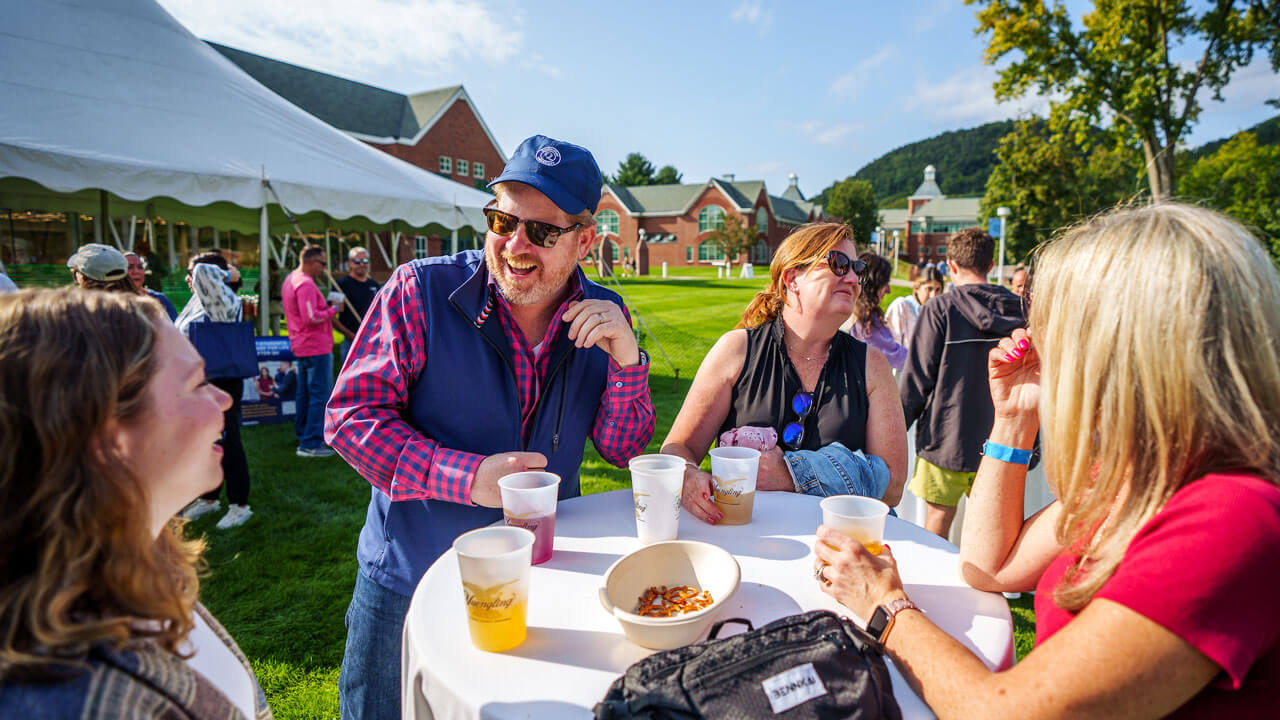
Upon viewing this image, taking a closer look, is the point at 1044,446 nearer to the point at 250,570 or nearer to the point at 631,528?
the point at 631,528

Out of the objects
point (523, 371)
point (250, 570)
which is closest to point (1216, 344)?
point (523, 371)

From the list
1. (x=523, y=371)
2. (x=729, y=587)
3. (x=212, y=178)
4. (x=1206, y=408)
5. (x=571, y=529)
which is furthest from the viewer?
(x=212, y=178)

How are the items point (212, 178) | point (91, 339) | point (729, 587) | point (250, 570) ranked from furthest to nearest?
point (212, 178), point (250, 570), point (729, 587), point (91, 339)

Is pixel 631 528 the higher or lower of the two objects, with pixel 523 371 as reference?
lower

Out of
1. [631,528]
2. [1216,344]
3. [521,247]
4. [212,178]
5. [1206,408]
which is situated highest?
[212,178]

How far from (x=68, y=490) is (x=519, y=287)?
1.45m

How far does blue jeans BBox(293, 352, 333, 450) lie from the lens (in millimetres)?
6680

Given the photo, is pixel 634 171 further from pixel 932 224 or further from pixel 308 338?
pixel 308 338

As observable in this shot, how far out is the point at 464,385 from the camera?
2.10 meters

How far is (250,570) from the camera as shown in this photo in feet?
13.8

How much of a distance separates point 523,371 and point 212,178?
23.8 ft

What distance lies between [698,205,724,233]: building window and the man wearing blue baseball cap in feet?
190

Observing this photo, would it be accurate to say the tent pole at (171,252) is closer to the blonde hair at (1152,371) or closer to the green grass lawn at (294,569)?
the green grass lawn at (294,569)

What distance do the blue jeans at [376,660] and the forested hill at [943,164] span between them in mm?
114338
